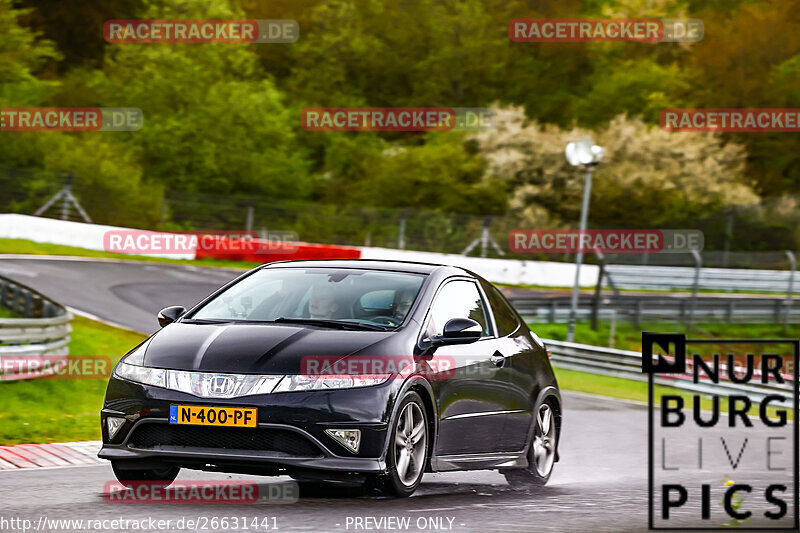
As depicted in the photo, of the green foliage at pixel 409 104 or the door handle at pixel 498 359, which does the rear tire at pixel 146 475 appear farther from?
the green foliage at pixel 409 104

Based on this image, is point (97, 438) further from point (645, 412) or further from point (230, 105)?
point (230, 105)

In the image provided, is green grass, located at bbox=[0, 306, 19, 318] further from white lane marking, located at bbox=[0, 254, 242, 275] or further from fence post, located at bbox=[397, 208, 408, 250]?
fence post, located at bbox=[397, 208, 408, 250]

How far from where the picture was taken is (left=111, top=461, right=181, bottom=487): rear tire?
7.59m

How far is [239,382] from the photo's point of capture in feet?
23.1

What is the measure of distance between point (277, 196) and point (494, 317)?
4800 centimetres

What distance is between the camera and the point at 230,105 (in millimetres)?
54875

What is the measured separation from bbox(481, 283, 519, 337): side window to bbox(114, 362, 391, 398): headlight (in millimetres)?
2040

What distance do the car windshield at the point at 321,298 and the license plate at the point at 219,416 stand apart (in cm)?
102

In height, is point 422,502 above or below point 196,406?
below

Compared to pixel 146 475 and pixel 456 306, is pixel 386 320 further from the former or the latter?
pixel 146 475

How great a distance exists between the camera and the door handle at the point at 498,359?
859cm

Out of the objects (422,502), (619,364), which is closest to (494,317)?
(422,502)

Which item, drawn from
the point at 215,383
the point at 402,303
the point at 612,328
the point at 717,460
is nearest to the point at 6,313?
the point at 717,460

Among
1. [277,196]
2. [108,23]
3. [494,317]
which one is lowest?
[494,317]
